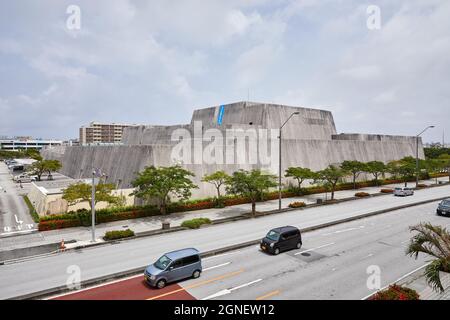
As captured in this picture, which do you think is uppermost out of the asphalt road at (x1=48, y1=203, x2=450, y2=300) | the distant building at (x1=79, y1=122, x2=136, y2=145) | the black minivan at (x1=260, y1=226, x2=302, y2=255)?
the distant building at (x1=79, y1=122, x2=136, y2=145)

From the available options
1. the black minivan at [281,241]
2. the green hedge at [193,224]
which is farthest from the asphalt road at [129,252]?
the black minivan at [281,241]

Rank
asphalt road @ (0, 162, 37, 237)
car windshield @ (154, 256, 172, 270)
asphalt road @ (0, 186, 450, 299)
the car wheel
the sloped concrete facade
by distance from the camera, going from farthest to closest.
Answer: the sloped concrete facade, asphalt road @ (0, 162, 37, 237), asphalt road @ (0, 186, 450, 299), car windshield @ (154, 256, 172, 270), the car wheel

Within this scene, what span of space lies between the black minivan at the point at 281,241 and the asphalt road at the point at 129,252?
1.68m

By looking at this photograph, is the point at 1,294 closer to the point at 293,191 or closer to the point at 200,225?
the point at 200,225

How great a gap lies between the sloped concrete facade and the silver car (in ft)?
59.1

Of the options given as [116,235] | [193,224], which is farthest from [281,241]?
[116,235]

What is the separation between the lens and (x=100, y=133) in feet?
578

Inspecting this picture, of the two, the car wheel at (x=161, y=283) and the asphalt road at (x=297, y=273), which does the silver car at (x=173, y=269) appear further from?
the asphalt road at (x=297, y=273)

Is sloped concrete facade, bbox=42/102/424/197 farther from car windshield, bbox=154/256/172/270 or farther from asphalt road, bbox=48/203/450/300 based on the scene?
asphalt road, bbox=48/203/450/300

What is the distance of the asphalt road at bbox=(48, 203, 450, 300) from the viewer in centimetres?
1318

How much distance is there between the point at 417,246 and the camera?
38.4ft

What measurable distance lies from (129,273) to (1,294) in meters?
5.96

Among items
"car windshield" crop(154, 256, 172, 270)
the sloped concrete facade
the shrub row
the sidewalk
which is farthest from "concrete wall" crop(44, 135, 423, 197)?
"car windshield" crop(154, 256, 172, 270)
